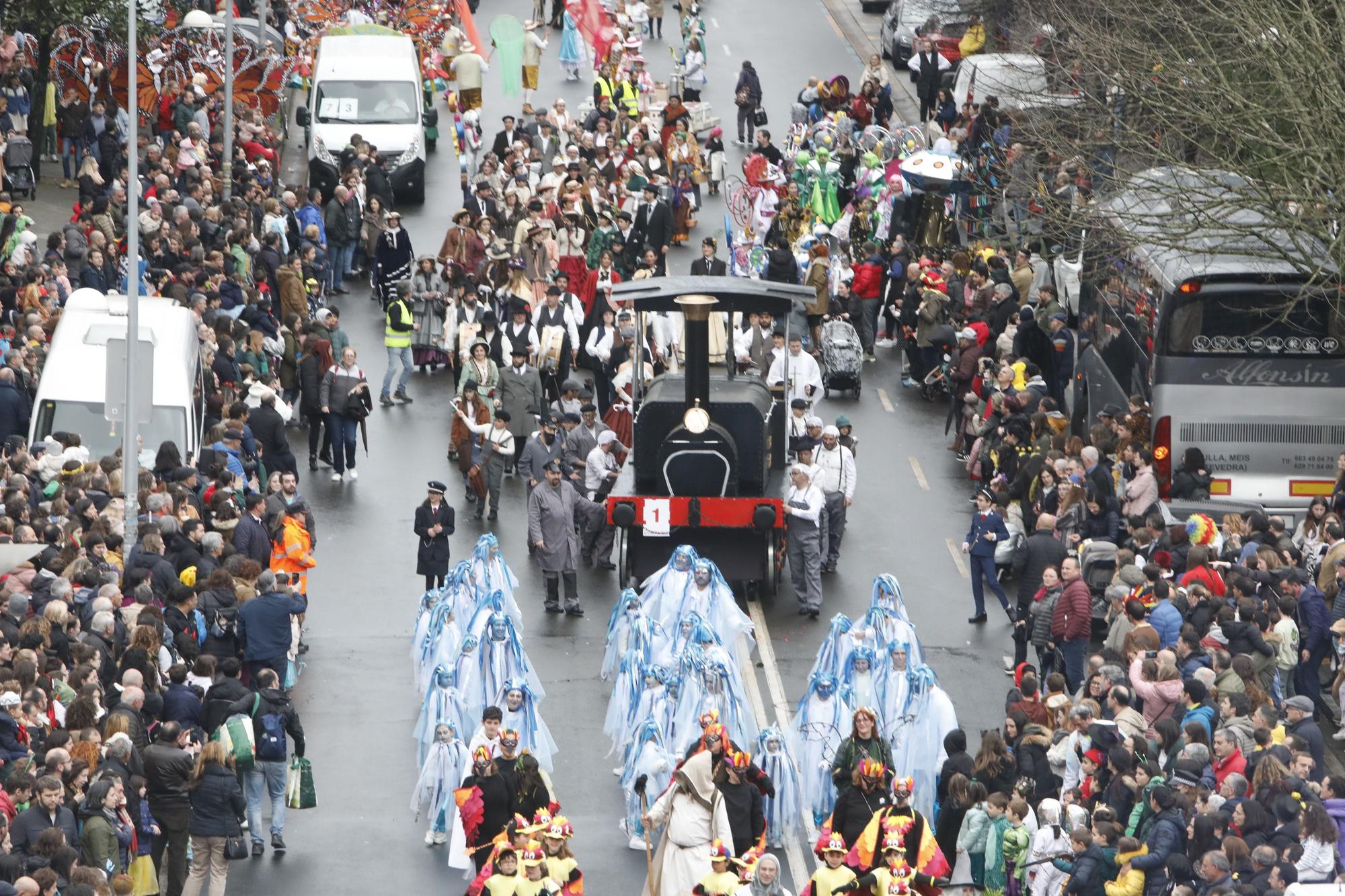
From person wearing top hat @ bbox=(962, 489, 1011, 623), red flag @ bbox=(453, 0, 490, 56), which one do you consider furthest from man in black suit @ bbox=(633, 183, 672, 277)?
person wearing top hat @ bbox=(962, 489, 1011, 623)

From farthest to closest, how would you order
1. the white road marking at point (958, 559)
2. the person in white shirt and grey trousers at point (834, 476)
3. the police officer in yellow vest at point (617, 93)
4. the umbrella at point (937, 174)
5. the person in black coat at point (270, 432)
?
the police officer in yellow vest at point (617, 93) → the umbrella at point (937, 174) → the person in black coat at point (270, 432) → the white road marking at point (958, 559) → the person in white shirt and grey trousers at point (834, 476)

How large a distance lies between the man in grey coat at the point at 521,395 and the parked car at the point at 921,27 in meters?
17.6

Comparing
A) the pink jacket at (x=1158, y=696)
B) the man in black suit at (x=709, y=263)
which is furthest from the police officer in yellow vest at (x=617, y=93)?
the pink jacket at (x=1158, y=696)

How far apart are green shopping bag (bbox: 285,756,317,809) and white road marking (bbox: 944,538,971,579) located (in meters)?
8.80

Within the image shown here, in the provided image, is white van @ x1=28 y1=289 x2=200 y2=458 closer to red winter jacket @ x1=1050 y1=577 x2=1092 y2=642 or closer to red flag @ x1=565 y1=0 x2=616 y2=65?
red winter jacket @ x1=1050 y1=577 x2=1092 y2=642

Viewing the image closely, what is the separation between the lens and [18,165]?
33.9m

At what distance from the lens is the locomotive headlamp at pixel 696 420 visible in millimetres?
23047

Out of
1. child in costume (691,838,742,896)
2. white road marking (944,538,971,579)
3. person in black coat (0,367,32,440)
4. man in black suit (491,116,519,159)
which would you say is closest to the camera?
child in costume (691,838,742,896)

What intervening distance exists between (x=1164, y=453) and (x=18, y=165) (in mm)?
17228

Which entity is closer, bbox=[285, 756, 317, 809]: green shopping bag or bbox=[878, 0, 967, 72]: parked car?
bbox=[285, 756, 317, 809]: green shopping bag

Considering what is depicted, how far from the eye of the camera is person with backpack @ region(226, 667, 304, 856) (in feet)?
59.5

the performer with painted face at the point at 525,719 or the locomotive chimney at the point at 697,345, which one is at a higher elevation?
the locomotive chimney at the point at 697,345

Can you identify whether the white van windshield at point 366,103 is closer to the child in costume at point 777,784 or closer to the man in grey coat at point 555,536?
the man in grey coat at point 555,536

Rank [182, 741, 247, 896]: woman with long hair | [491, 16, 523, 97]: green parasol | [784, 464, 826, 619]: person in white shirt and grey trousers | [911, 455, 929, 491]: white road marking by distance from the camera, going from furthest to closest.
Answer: [491, 16, 523, 97]: green parasol
[911, 455, 929, 491]: white road marking
[784, 464, 826, 619]: person in white shirt and grey trousers
[182, 741, 247, 896]: woman with long hair
